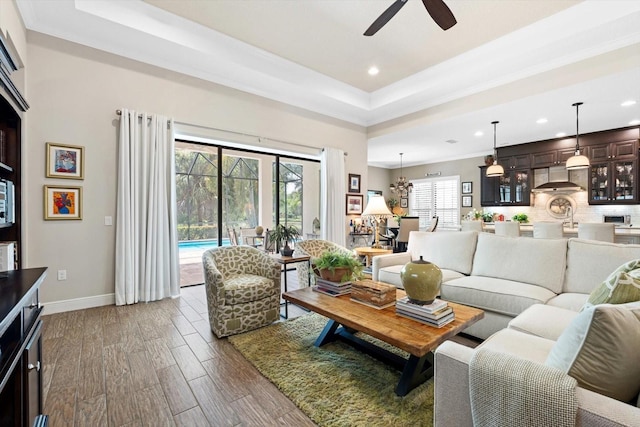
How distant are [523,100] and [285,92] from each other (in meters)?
3.59

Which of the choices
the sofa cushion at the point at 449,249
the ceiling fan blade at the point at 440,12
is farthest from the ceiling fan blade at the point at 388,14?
the sofa cushion at the point at 449,249

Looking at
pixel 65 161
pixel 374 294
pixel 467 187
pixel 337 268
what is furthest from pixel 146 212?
pixel 467 187

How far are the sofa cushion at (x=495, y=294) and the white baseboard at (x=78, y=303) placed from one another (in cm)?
387

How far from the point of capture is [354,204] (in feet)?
21.4

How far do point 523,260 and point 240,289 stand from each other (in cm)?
279

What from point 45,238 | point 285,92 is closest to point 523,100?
point 285,92

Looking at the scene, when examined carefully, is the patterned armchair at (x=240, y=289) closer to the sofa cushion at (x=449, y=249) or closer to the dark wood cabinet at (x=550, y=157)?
the sofa cushion at (x=449, y=249)

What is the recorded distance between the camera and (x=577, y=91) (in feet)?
13.3

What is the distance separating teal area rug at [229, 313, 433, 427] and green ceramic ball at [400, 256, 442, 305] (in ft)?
1.97

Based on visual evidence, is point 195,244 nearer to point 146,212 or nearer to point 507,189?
point 146,212

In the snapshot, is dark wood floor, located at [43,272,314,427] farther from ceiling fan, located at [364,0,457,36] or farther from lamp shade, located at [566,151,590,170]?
lamp shade, located at [566,151,590,170]

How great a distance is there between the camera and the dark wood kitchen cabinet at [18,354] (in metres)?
1.04

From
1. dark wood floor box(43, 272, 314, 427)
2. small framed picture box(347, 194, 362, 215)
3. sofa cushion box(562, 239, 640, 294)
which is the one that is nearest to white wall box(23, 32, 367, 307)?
dark wood floor box(43, 272, 314, 427)

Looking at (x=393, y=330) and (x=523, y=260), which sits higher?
(x=523, y=260)
